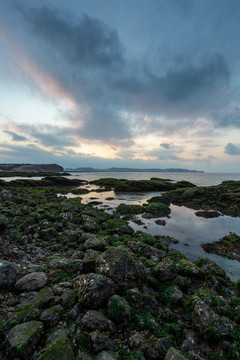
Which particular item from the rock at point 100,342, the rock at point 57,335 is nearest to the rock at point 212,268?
the rock at point 100,342

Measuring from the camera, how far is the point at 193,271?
6.80m

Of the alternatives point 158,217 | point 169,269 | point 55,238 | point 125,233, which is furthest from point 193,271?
point 158,217

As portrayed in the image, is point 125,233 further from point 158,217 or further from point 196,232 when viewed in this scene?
point 158,217

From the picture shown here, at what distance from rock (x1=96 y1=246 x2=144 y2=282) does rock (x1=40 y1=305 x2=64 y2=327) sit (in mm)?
1616

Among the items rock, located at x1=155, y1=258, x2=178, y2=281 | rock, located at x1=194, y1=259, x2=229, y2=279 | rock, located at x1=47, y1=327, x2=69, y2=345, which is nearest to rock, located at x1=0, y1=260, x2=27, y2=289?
rock, located at x1=47, y1=327, x2=69, y2=345

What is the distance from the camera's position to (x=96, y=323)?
3885 mm

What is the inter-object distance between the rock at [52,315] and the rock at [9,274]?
175cm

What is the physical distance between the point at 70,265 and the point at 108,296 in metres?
2.45

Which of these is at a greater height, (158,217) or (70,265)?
(70,265)

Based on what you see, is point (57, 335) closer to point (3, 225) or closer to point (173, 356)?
point (173, 356)

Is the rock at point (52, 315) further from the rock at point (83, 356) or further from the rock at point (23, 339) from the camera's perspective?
the rock at point (83, 356)

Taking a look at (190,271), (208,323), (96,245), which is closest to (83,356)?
(208,323)

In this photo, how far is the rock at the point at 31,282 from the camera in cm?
500

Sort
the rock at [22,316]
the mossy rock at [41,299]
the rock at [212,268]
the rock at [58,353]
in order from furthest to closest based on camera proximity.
A: the rock at [212,268] < the mossy rock at [41,299] < the rock at [22,316] < the rock at [58,353]
